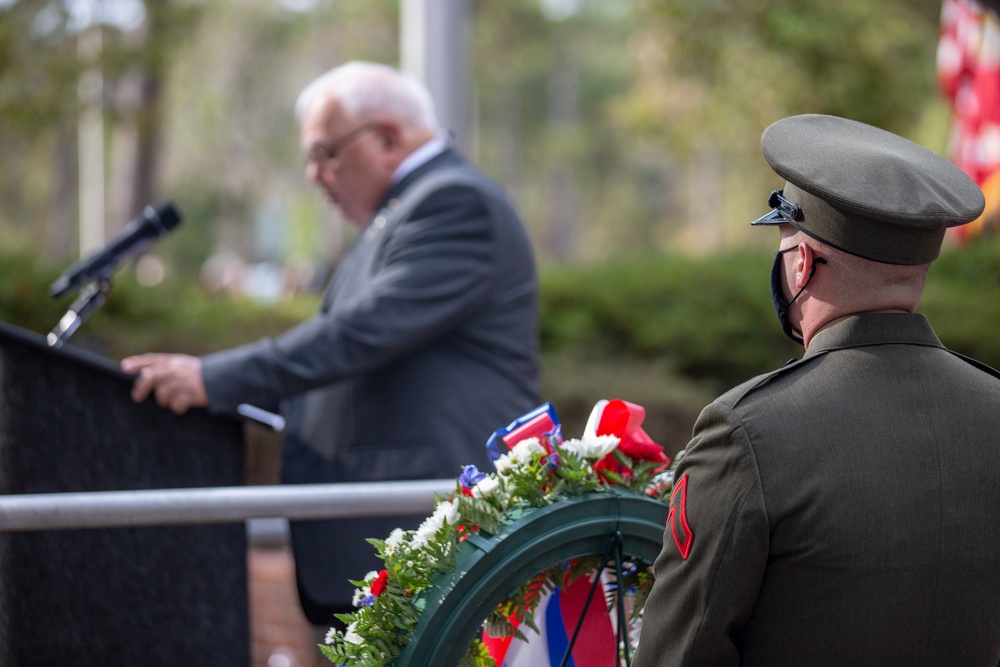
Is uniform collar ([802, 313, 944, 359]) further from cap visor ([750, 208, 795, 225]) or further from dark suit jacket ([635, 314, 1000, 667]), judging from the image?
cap visor ([750, 208, 795, 225])

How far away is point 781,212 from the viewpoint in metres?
1.75

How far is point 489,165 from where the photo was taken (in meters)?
52.8

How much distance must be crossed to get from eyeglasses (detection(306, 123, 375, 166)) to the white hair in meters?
0.04

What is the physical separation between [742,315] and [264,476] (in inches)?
125

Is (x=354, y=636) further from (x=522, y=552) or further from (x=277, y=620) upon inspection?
(x=277, y=620)

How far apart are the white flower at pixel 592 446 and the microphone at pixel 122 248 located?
4.41 ft

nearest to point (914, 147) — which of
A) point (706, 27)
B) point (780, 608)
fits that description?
point (780, 608)

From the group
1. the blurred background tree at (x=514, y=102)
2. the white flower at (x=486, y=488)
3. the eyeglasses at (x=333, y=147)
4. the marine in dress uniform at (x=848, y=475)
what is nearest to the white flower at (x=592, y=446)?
the white flower at (x=486, y=488)

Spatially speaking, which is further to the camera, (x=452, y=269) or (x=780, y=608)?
(x=452, y=269)

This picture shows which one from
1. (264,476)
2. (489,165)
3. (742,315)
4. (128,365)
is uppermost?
(128,365)

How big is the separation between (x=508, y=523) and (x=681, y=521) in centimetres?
41

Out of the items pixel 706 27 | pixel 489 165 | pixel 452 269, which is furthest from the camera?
pixel 489 165

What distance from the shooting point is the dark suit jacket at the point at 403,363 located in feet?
9.92

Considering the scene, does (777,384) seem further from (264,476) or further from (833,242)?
(264,476)
